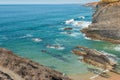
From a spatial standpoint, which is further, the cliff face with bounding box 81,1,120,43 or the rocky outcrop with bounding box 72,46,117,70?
the cliff face with bounding box 81,1,120,43

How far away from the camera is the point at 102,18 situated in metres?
72.4

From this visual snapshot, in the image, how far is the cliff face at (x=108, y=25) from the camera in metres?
65.0

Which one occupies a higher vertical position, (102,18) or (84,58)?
(102,18)

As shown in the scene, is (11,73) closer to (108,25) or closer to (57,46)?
(57,46)

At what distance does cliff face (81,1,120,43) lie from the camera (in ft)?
213

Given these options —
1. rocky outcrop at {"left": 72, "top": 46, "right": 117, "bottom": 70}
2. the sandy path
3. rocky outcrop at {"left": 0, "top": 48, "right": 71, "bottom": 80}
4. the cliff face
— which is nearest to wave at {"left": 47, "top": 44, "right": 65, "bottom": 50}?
rocky outcrop at {"left": 72, "top": 46, "right": 117, "bottom": 70}

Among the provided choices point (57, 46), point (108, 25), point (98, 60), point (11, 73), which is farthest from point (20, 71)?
point (108, 25)

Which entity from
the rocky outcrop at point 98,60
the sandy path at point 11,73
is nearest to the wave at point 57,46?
the rocky outcrop at point 98,60

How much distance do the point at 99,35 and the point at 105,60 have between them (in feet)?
79.3

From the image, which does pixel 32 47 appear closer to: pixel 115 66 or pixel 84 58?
pixel 84 58

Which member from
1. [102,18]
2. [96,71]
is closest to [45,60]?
[96,71]

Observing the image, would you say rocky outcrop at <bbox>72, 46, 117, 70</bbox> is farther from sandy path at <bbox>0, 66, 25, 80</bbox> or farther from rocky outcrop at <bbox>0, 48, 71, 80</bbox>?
sandy path at <bbox>0, 66, 25, 80</bbox>

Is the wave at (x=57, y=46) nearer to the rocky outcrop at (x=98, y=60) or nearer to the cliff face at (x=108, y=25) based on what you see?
the rocky outcrop at (x=98, y=60)

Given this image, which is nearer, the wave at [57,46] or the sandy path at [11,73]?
the sandy path at [11,73]
